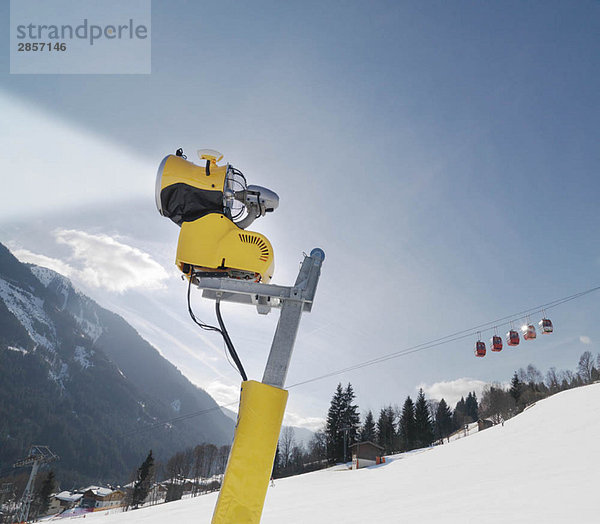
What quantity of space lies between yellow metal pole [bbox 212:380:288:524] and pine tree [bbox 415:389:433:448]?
211 feet

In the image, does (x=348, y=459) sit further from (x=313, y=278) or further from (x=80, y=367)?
(x=80, y=367)

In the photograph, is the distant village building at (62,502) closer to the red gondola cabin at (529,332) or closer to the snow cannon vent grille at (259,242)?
the red gondola cabin at (529,332)

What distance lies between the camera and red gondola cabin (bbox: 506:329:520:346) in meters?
19.0

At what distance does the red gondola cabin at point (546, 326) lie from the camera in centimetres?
1807

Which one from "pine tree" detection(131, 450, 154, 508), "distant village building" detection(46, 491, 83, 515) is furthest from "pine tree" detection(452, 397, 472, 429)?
"distant village building" detection(46, 491, 83, 515)

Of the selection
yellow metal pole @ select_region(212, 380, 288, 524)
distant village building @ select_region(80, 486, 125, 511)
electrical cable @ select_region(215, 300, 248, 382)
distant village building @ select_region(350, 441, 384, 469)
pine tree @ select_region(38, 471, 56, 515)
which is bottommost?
distant village building @ select_region(80, 486, 125, 511)

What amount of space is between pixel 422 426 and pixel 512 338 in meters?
Result: 46.8

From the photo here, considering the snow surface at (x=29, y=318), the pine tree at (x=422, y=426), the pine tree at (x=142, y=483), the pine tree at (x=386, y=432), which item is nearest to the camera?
the pine tree at (x=142, y=483)

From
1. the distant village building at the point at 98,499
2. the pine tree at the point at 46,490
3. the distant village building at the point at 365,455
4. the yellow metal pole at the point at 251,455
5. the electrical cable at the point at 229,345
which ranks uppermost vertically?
the electrical cable at the point at 229,345

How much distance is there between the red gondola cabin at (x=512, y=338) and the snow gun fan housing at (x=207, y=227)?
2069 cm

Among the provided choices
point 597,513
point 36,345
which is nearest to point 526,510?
point 597,513

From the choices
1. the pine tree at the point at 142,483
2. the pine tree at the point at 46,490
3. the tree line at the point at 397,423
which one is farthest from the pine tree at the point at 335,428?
the pine tree at the point at 46,490

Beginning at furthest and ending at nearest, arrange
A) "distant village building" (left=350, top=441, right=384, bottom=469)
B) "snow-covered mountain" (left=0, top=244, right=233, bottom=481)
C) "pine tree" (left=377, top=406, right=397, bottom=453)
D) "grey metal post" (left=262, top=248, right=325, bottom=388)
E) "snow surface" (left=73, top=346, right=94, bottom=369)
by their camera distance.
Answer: "snow surface" (left=73, top=346, right=94, bottom=369) → "snow-covered mountain" (left=0, top=244, right=233, bottom=481) → "pine tree" (left=377, top=406, right=397, bottom=453) → "distant village building" (left=350, top=441, right=384, bottom=469) → "grey metal post" (left=262, top=248, right=325, bottom=388)

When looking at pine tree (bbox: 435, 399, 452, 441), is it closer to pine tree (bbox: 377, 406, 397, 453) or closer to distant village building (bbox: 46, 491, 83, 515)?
pine tree (bbox: 377, 406, 397, 453)
